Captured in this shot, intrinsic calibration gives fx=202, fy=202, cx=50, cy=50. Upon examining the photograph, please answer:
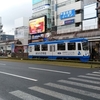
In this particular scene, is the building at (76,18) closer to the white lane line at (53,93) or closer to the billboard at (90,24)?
the billboard at (90,24)

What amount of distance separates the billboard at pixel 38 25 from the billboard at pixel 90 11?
11.4 m

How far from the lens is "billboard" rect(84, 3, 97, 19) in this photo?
39.8 metres

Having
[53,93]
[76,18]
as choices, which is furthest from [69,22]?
[53,93]

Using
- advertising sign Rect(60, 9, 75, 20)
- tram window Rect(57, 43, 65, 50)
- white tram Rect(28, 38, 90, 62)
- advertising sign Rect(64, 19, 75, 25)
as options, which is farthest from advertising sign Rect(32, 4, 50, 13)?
tram window Rect(57, 43, 65, 50)

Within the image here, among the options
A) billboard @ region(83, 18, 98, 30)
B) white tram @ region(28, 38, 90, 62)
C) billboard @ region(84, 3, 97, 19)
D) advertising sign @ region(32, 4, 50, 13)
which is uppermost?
advertising sign @ region(32, 4, 50, 13)

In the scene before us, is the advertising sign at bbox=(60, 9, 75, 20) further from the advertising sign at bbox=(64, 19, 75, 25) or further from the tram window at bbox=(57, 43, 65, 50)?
the tram window at bbox=(57, 43, 65, 50)

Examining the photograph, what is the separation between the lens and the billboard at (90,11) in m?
39.8

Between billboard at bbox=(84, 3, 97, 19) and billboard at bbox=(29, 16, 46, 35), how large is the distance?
11.4m

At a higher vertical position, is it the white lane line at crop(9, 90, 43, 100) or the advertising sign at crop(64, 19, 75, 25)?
the advertising sign at crop(64, 19, 75, 25)

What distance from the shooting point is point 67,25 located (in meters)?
48.9

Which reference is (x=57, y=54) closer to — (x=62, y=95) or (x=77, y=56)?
(x=77, y=56)

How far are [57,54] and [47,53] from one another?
224 centimetres

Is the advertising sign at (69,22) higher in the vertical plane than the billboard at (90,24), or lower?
higher

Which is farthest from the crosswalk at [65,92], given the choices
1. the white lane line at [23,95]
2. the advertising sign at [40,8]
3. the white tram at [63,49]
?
the advertising sign at [40,8]
